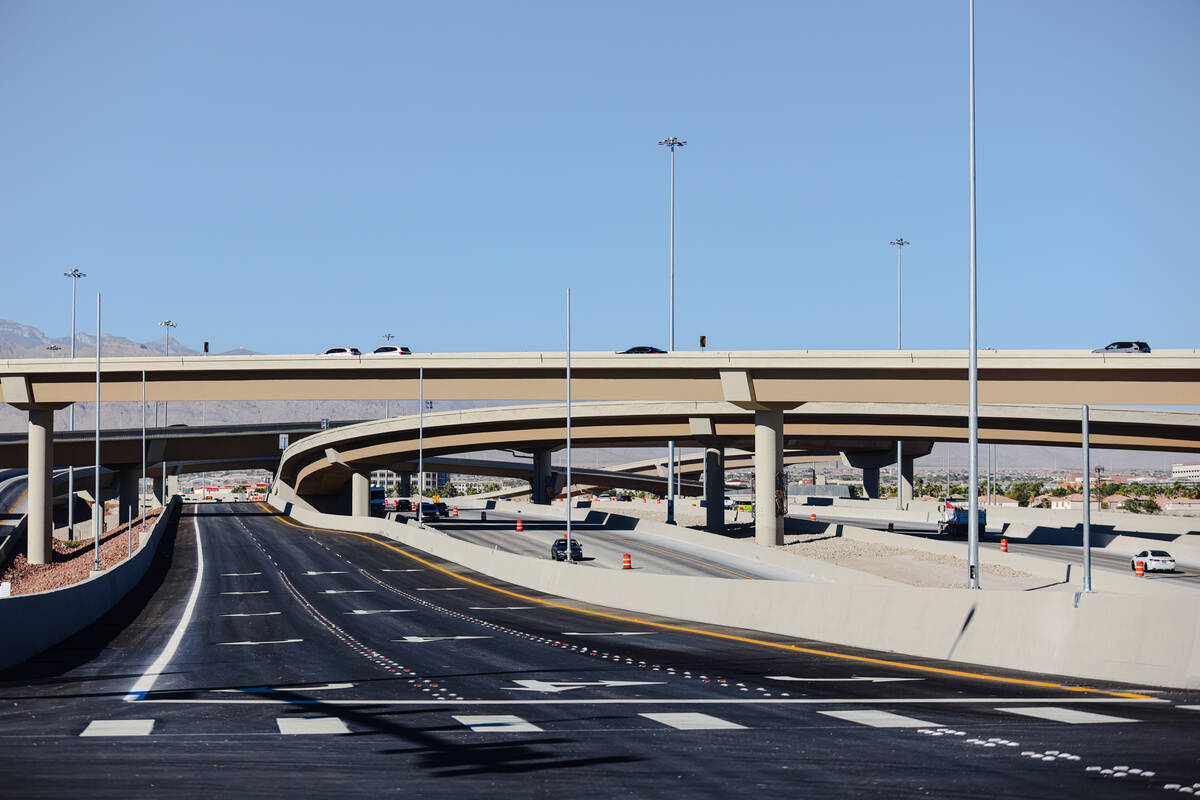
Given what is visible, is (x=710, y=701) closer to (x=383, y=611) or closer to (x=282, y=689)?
(x=282, y=689)

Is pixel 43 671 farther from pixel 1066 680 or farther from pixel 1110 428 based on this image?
pixel 1110 428

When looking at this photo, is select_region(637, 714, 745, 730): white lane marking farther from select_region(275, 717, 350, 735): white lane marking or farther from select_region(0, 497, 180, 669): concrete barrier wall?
select_region(0, 497, 180, 669): concrete barrier wall

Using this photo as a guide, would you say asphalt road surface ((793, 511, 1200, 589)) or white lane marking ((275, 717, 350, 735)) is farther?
asphalt road surface ((793, 511, 1200, 589))

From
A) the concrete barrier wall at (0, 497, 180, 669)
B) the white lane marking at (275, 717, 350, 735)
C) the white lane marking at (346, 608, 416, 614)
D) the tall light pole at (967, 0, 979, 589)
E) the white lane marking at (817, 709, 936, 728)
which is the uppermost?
the tall light pole at (967, 0, 979, 589)

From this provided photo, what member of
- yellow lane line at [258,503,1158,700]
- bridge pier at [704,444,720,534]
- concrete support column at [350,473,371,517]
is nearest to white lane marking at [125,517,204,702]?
yellow lane line at [258,503,1158,700]

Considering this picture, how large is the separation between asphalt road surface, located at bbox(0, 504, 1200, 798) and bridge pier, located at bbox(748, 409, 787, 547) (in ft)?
131

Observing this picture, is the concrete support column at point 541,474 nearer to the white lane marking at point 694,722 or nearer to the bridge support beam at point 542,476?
the bridge support beam at point 542,476

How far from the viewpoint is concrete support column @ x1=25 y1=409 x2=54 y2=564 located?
243 feet

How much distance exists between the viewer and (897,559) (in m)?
67.5

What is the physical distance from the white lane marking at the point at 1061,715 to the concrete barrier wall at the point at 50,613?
680 inches

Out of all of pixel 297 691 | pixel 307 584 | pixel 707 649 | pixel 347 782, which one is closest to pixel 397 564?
pixel 307 584

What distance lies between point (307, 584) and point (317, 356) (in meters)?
24.3

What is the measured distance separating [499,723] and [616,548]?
178 ft

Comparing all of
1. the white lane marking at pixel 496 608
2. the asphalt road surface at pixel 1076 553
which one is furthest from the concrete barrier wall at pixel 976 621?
the asphalt road surface at pixel 1076 553
